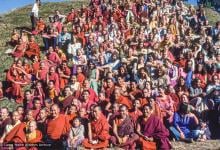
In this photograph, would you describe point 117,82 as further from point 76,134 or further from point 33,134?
point 33,134

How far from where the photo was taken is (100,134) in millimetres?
11562

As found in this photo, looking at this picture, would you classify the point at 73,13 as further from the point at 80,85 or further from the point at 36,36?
the point at 80,85

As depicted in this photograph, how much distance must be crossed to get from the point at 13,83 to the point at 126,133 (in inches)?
201

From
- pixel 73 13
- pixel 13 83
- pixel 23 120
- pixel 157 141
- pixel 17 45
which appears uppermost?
pixel 73 13

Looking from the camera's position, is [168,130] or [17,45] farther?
[17,45]

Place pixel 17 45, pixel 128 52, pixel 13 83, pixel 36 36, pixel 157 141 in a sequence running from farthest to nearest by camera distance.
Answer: pixel 36 36 → pixel 17 45 → pixel 128 52 → pixel 13 83 → pixel 157 141

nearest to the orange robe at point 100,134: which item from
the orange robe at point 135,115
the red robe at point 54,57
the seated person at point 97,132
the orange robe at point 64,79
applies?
the seated person at point 97,132

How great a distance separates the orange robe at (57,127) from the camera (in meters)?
11.4

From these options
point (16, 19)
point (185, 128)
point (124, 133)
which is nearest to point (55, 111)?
point (124, 133)

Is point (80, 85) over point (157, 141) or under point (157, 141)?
over

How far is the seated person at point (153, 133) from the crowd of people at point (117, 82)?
25 millimetres

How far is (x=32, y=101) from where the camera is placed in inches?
527

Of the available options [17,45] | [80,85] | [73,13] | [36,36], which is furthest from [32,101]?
[73,13]

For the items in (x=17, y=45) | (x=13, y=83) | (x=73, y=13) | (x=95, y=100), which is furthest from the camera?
(x=73, y=13)
